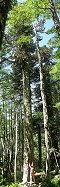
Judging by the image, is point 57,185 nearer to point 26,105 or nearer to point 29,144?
point 29,144

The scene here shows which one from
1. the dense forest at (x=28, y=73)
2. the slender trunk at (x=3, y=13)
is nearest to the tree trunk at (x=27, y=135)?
the dense forest at (x=28, y=73)

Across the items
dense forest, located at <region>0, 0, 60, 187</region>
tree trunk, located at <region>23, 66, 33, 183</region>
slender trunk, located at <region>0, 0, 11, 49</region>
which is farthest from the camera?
tree trunk, located at <region>23, 66, 33, 183</region>

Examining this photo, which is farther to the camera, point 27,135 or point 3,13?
point 27,135

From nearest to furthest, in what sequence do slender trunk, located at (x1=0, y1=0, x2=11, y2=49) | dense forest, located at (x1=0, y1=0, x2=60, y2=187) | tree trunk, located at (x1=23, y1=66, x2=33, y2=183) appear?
slender trunk, located at (x1=0, y1=0, x2=11, y2=49) → dense forest, located at (x1=0, y1=0, x2=60, y2=187) → tree trunk, located at (x1=23, y1=66, x2=33, y2=183)

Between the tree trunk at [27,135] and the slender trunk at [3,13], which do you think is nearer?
the slender trunk at [3,13]

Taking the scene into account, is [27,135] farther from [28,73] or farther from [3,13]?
[3,13]

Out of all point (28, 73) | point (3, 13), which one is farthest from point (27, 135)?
point (3, 13)

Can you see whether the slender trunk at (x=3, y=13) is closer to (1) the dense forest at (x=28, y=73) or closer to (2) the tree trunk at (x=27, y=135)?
(1) the dense forest at (x=28, y=73)

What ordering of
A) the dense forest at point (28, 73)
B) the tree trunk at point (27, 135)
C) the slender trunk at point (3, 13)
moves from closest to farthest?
1. the slender trunk at point (3, 13)
2. the dense forest at point (28, 73)
3. the tree trunk at point (27, 135)

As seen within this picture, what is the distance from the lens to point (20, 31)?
18281 mm

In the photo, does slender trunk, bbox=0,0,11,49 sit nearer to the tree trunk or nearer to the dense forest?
the dense forest

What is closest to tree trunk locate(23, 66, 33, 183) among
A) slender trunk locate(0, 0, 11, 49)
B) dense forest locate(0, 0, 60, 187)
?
dense forest locate(0, 0, 60, 187)

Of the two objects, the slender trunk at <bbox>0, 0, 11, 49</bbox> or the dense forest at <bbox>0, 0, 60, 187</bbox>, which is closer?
the slender trunk at <bbox>0, 0, 11, 49</bbox>

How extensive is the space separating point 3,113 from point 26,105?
19.1m
